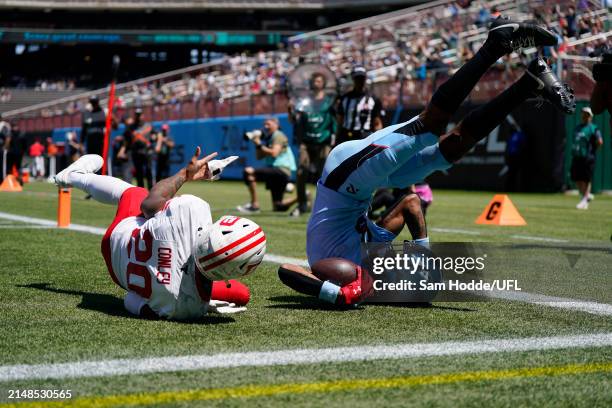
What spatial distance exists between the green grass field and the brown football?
186mm

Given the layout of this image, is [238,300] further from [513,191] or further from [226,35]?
[226,35]

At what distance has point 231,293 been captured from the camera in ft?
16.8

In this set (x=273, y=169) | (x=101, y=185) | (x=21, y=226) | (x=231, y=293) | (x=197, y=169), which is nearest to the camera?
(x=197, y=169)

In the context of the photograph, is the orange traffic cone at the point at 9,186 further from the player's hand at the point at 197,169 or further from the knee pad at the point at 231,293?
the player's hand at the point at 197,169

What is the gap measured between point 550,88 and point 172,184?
229 centimetres

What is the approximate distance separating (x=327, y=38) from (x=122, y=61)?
35.8 meters

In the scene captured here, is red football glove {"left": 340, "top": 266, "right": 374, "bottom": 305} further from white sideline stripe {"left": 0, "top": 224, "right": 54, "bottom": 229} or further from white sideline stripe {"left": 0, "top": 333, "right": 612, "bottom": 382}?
white sideline stripe {"left": 0, "top": 224, "right": 54, "bottom": 229}

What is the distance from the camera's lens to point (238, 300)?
514cm

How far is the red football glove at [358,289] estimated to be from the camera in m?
5.18

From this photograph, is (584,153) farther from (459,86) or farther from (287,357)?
(287,357)

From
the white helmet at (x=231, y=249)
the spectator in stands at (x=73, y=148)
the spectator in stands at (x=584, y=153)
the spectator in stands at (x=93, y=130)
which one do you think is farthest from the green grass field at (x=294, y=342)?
the spectator in stands at (x=73, y=148)

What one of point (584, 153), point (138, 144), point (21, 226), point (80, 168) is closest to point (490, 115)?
point (80, 168)

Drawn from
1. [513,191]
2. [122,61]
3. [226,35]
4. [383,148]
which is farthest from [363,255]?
[122,61]

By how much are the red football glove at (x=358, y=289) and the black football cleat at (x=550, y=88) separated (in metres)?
1.50
